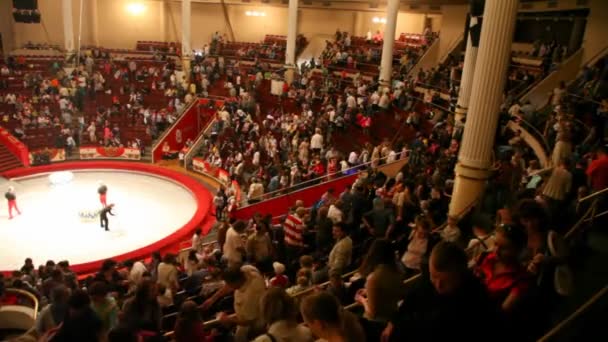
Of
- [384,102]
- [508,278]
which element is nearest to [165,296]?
[508,278]

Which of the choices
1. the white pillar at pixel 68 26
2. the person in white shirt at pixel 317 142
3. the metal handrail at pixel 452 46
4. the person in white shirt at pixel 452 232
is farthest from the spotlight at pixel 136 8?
the person in white shirt at pixel 452 232

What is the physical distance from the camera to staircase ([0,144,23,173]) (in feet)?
63.0

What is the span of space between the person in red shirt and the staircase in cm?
2022

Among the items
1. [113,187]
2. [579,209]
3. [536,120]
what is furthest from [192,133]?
[579,209]

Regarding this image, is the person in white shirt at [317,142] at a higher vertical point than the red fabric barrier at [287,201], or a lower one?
higher

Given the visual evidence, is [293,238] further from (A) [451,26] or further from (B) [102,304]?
(A) [451,26]

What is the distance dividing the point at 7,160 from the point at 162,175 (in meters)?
6.25

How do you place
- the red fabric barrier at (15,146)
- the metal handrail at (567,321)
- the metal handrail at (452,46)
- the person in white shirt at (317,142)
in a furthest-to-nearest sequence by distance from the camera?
the metal handrail at (452,46), the red fabric barrier at (15,146), the person in white shirt at (317,142), the metal handrail at (567,321)

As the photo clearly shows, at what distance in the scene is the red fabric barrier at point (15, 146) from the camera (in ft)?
64.6

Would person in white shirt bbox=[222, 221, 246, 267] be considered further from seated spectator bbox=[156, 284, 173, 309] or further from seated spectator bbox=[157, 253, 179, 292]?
seated spectator bbox=[156, 284, 173, 309]

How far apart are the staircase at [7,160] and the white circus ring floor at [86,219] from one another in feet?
3.94

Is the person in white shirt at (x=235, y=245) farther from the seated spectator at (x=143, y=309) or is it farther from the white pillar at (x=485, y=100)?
the white pillar at (x=485, y=100)

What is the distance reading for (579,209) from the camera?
5.86 meters

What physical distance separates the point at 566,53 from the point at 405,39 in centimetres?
1633
